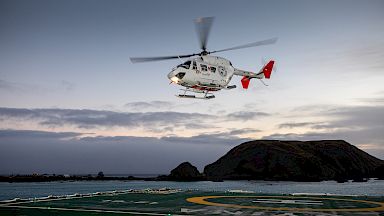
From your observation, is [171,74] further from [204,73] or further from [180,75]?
[204,73]

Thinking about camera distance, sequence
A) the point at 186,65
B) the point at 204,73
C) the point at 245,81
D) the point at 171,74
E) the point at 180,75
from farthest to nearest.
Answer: the point at 245,81, the point at 204,73, the point at 186,65, the point at 171,74, the point at 180,75

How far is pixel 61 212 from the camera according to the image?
24594mm

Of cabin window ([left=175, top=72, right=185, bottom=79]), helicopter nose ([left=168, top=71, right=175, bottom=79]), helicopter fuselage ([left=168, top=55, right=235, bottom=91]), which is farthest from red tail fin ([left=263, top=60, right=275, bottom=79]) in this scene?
helicopter nose ([left=168, top=71, right=175, bottom=79])

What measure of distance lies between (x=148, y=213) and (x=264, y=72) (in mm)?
30336

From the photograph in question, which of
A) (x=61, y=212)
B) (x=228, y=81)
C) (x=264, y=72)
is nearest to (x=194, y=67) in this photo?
(x=228, y=81)

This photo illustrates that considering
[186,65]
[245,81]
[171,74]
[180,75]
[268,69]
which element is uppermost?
[268,69]

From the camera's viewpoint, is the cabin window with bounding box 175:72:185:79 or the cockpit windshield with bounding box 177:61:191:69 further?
the cockpit windshield with bounding box 177:61:191:69

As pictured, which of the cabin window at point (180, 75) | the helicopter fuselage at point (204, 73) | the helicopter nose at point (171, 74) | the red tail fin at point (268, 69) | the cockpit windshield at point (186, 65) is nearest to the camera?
the cabin window at point (180, 75)

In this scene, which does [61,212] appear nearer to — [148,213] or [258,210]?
[148,213]

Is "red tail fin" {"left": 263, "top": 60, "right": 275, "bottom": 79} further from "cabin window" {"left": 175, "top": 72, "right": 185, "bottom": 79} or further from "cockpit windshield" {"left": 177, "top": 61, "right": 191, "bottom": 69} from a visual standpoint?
"cabin window" {"left": 175, "top": 72, "right": 185, "bottom": 79}

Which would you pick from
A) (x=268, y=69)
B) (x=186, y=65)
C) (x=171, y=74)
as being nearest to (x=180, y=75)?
(x=171, y=74)

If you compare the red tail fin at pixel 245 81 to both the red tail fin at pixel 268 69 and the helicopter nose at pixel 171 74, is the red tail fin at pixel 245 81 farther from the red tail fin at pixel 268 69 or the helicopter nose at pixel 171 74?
the helicopter nose at pixel 171 74

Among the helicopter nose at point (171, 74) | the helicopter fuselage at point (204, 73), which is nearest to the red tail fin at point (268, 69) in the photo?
the helicopter fuselage at point (204, 73)

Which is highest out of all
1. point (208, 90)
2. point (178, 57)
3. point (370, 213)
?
point (178, 57)
